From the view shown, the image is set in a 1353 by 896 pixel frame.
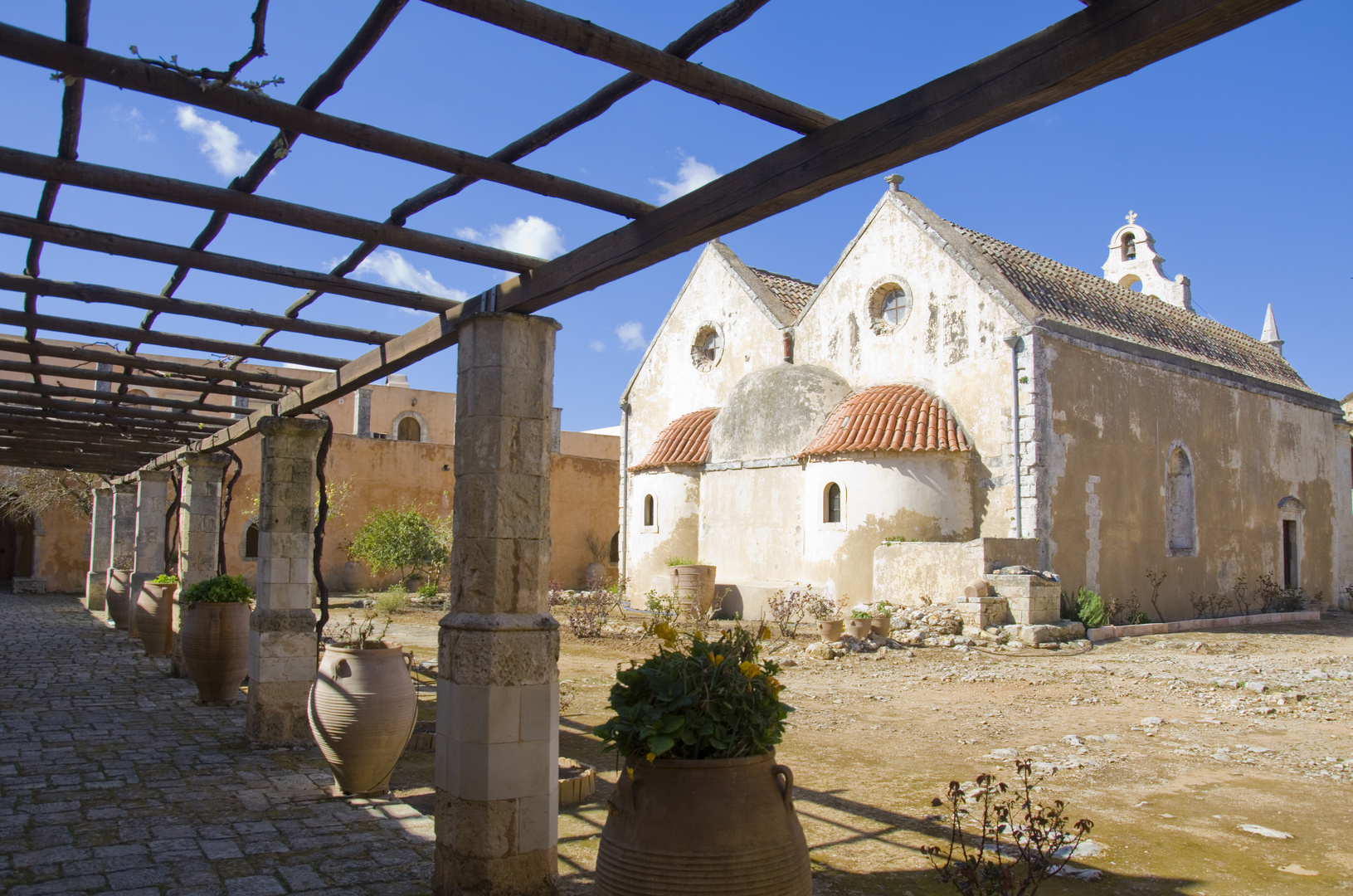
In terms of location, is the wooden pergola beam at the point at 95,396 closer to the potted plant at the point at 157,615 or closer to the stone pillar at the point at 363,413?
the potted plant at the point at 157,615

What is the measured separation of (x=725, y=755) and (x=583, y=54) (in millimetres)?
2474

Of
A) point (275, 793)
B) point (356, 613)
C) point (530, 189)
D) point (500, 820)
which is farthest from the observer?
point (356, 613)

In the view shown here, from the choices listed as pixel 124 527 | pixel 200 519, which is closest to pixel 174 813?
pixel 200 519

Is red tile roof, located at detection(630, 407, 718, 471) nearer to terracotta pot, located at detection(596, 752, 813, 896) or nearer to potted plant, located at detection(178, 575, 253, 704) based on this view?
potted plant, located at detection(178, 575, 253, 704)

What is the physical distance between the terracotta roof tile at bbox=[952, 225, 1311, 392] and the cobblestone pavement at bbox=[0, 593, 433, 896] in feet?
47.3

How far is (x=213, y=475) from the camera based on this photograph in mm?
11414

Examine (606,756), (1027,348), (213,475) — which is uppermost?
(1027,348)

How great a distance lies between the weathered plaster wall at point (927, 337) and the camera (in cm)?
1633

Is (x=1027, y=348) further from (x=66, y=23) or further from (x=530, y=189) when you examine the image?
(x=66, y=23)

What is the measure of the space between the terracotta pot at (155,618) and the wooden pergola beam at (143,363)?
581cm

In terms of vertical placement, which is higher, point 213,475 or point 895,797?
point 213,475

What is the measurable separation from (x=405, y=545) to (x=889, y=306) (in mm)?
12527

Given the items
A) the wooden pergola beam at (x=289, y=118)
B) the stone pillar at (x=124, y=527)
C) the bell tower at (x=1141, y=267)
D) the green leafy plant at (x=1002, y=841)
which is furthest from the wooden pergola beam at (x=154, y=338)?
the bell tower at (x=1141, y=267)

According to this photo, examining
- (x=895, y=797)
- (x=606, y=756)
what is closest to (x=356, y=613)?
(x=606, y=756)
